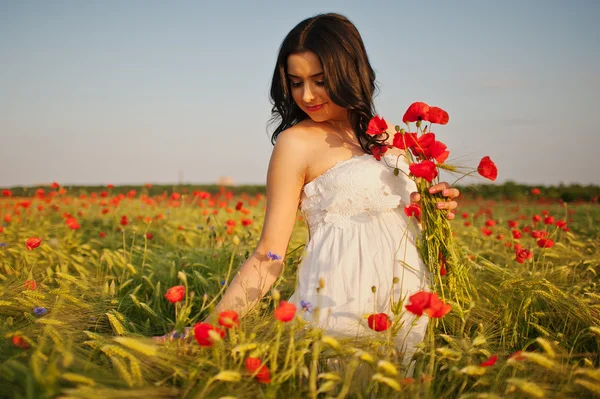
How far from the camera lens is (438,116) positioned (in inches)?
77.5

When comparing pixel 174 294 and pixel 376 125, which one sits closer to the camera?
pixel 174 294

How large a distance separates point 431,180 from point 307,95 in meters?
0.78

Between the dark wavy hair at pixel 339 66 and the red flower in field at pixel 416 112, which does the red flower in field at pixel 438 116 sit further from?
the dark wavy hair at pixel 339 66

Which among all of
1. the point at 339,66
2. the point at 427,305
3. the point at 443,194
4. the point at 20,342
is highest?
the point at 339,66

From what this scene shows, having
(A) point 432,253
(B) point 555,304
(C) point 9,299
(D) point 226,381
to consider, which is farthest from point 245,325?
(B) point 555,304

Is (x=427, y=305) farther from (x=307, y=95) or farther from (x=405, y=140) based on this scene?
(x=307, y=95)

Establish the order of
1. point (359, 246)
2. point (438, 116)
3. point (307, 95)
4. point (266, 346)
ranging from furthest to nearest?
1. point (307, 95)
2. point (359, 246)
3. point (438, 116)
4. point (266, 346)

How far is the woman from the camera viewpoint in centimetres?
202

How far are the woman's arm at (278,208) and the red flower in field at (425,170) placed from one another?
602mm

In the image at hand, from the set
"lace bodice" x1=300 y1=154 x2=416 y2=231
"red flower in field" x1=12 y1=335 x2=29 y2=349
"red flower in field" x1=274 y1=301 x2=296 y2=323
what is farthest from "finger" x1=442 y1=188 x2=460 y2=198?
"red flower in field" x1=12 y1=335 x2=29 y2=349

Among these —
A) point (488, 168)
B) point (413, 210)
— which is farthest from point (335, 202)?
point (488, 168)

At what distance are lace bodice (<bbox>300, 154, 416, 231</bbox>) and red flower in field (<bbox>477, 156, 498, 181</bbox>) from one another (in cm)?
39

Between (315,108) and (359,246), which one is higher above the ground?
(315,108)

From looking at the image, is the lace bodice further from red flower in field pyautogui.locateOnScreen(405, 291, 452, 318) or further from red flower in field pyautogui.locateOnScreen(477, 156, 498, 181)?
red flower in field pyautogui.locateOnScreen(405, 291, 452, 318)
